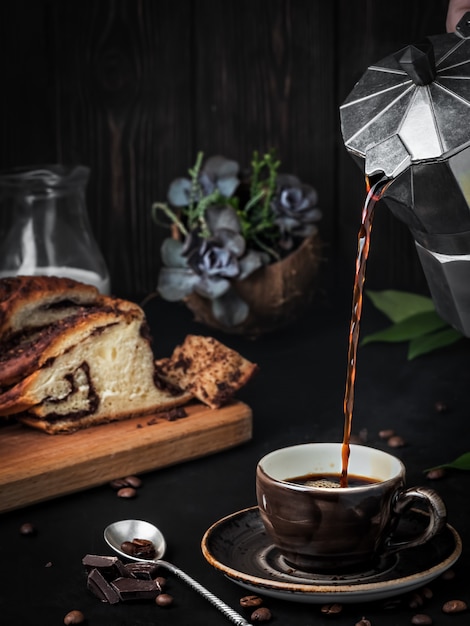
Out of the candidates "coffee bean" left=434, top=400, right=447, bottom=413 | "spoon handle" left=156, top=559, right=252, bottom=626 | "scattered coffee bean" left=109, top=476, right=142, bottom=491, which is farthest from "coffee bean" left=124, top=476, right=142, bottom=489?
"coffee bean" left=434, top=400, right=447, bottom=413

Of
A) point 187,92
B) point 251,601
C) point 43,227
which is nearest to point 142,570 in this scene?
point 251,601

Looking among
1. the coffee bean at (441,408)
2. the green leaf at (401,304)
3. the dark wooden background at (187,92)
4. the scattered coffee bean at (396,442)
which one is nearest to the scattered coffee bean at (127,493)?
the scattered coffee bean at (396,442)

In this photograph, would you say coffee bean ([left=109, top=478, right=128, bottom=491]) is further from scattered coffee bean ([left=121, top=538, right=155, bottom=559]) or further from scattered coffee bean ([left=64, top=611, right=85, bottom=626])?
scattered coffee bean ([left=64, top=611, right=85, bottom=626])

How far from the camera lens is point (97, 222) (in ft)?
7.13

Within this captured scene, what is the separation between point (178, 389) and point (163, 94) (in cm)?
90

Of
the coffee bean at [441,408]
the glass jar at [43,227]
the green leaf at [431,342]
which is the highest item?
the glass jar at [43,227]

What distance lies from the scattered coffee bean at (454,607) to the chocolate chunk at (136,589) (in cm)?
26

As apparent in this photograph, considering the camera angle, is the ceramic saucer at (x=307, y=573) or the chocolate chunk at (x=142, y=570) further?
the chocolate chunk at (x=142, y=570)

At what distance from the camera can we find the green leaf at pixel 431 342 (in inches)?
65.6

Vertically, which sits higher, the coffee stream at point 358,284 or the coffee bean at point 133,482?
the coffee stream at point 358,284

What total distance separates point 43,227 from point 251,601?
3.07 feet

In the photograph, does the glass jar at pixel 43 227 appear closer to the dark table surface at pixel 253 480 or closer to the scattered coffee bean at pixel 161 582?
the dark table surface at pixel 253 480

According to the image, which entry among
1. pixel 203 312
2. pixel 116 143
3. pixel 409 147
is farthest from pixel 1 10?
pixel 409 147

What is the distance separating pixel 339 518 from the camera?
0.89 metres
